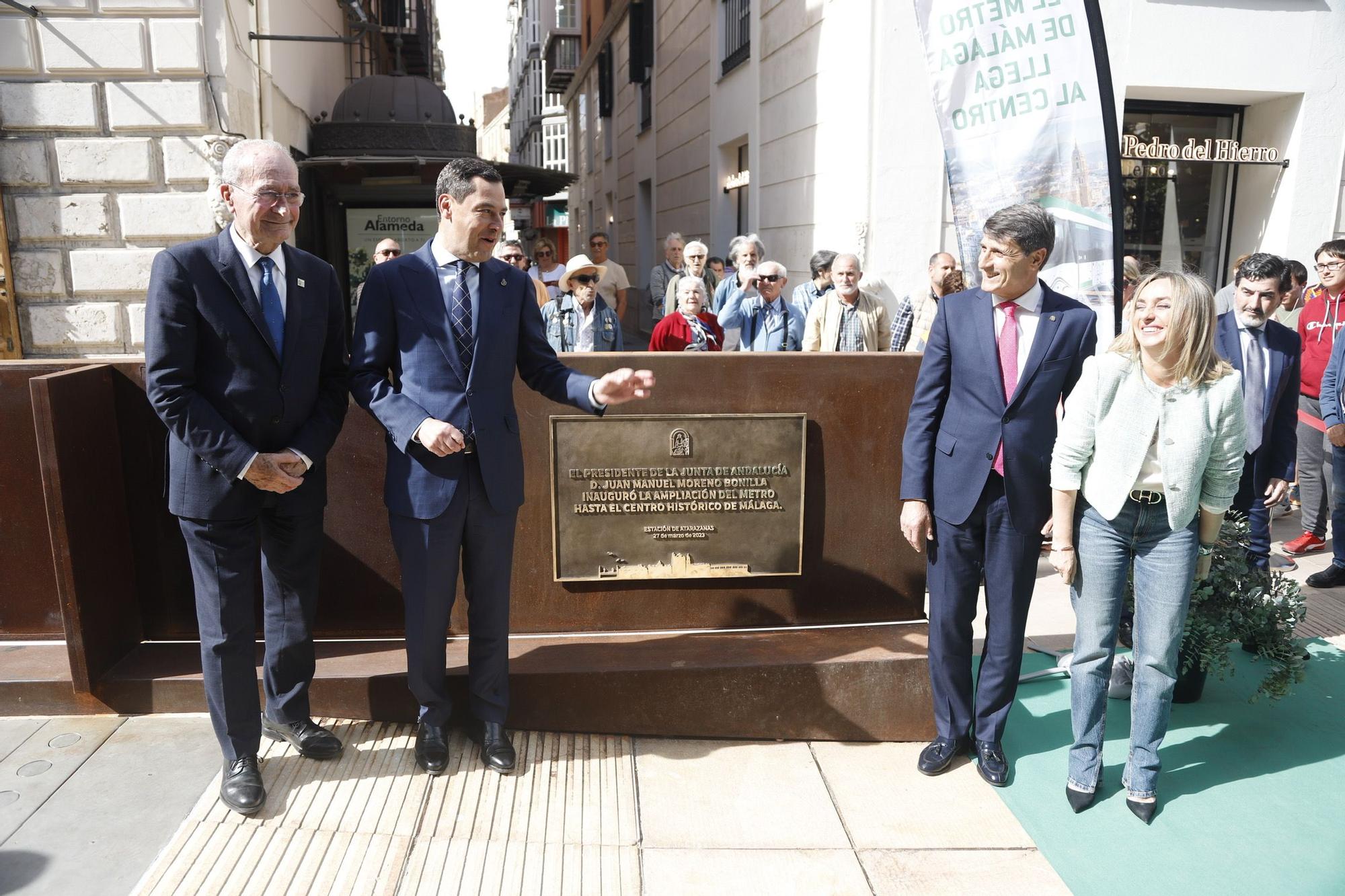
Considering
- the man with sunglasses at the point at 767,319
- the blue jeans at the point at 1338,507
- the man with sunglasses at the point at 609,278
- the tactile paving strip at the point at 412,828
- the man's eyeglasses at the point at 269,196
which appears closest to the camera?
the tactile paving strip at the point at 412,828

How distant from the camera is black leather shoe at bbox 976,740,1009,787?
3.65m

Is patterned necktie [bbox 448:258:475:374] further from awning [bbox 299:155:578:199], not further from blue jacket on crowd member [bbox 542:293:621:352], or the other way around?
awning [bbox 299:155:578:199]

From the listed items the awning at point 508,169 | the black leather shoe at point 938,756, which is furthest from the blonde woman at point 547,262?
the black leather shoe at point 938,756

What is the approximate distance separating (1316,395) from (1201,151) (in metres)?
3.43

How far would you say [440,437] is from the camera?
3.07 m

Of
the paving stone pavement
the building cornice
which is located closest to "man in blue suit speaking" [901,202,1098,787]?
the paving stone pavement

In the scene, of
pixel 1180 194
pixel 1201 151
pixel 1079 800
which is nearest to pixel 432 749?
pixel 1079 800

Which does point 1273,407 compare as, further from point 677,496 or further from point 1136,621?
point 677,496

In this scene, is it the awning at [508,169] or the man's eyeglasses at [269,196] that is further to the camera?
the awning at [508,169]

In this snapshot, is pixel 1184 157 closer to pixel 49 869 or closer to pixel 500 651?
pixel 500 651

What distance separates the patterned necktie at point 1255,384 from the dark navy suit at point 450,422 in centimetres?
367

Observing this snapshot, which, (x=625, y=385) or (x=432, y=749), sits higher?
(x=625, y=385)

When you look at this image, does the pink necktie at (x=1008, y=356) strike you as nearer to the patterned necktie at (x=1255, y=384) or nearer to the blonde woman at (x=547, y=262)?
the patterned necktie at (x=1255, y=384)

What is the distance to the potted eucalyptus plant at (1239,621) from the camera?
3963 mm
